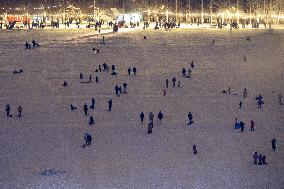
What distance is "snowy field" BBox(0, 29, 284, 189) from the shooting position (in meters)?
12.8

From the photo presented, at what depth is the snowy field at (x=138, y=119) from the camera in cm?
1279

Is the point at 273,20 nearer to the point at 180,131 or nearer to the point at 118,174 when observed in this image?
the point at 180,131

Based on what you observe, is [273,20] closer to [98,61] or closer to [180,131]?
[98,61]

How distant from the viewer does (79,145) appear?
49.6ft

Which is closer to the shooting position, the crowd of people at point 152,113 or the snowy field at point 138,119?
the snowy field at point 138,119

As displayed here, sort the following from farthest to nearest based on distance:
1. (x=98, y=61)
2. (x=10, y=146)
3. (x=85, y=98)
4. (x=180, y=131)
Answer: (x=98, y=61) < (x=85, y=98) < (x=180, y=131) < (x=10, y=146)

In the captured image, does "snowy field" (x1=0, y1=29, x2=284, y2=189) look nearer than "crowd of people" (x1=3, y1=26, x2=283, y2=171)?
Yes

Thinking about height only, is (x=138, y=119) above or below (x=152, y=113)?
below

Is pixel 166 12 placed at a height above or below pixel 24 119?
above

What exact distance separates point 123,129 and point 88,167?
3.64 metres

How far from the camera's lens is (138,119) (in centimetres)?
1800

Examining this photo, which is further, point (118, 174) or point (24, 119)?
point (24, 119)

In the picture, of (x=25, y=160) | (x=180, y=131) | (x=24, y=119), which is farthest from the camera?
(x=24, y=119)

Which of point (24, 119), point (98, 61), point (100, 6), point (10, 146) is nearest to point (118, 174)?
point (10, 146)
